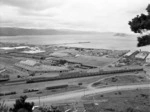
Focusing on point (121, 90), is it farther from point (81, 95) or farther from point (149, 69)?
point (149, 69)

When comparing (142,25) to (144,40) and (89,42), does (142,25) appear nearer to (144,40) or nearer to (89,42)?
(144,40)

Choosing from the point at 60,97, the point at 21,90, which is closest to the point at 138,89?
the point at 60,97

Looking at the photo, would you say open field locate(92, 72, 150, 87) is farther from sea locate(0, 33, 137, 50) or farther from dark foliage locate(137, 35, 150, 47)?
sea locate(0, 33, 137, 50)

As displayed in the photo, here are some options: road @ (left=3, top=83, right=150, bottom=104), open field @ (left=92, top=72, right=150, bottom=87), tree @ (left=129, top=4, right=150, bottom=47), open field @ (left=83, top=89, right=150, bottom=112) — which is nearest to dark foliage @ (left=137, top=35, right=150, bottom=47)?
tree @ (left=129, top=4, right=150, bottom=47)

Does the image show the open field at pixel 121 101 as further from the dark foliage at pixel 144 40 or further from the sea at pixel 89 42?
the sea at pixel 89 42

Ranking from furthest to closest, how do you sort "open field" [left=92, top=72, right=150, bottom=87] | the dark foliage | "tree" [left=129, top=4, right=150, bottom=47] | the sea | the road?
the sea
"open field" [left=92, top=72, right=150, bottom=87]
the road
the dark foliage
"tree" [left=129, top=4, right=150, bottom=47]

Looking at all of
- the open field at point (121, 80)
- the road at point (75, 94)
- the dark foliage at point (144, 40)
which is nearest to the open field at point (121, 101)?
the road at point (75, 94)
